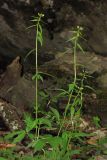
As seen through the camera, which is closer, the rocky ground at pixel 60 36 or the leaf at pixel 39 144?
the leaf at pixel 39 144

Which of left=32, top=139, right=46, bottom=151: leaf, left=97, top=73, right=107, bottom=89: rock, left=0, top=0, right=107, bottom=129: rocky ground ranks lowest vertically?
left=32, top=139, right=46, bottom=151: leaf

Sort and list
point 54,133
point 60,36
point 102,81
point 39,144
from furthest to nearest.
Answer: point 60,36, point 102,81, point 54,133, point 39,144

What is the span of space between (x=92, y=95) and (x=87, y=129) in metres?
0.58

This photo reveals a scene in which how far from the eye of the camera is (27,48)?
6.28 metres

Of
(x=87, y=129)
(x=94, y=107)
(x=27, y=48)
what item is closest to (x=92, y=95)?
(x=94, y=107)

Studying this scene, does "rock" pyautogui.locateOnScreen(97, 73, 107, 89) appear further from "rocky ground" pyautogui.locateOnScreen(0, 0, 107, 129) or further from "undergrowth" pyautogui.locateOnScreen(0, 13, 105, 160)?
"undergrowth" pyautogui.locateOnScreen(0, 13, 105, 160)

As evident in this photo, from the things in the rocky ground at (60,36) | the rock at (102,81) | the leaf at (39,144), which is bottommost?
the leaf at (39,144)

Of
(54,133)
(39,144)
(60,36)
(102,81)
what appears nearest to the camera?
(39,144)

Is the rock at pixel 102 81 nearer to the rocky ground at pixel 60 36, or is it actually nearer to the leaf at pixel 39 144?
the rocky ground at pixel 60 36

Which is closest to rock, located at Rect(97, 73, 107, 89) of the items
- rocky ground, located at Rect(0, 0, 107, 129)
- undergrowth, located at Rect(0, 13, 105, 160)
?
rocky ground, located at Rect(0, 0, 107, 129)

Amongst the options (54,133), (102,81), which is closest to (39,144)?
(54,133)

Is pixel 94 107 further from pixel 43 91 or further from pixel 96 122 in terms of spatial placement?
pixel 43 91

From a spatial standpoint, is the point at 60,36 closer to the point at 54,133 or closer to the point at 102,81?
the point at 102,81

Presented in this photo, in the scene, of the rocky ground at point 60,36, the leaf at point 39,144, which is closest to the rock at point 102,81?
the rocky ground at point 60,36
